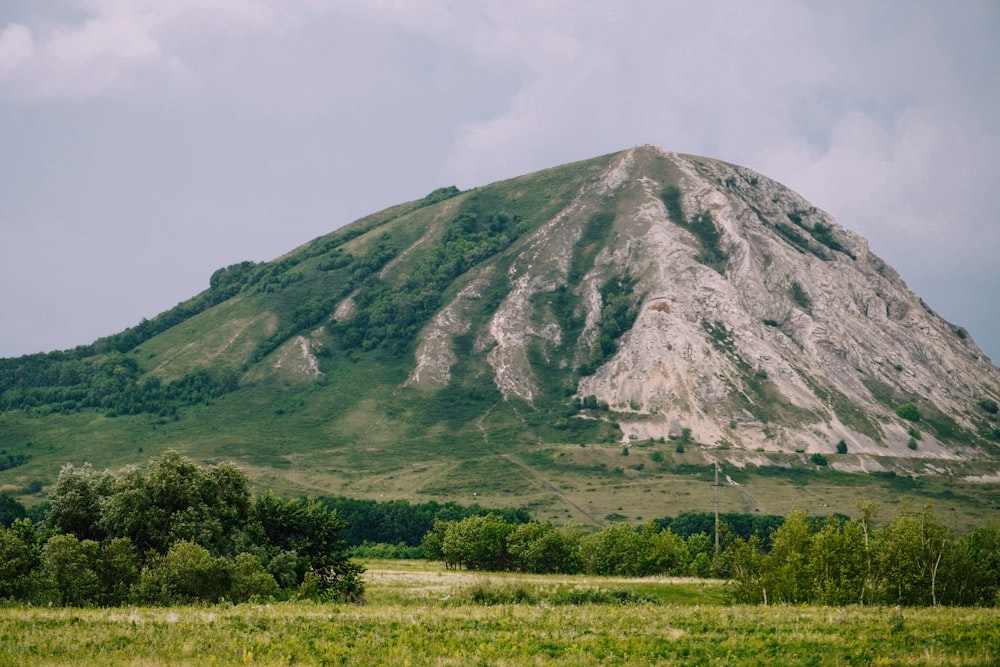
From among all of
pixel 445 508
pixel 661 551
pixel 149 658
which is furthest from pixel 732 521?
pixel 149 658

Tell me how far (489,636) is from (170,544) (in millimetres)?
24936

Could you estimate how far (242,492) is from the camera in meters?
50.1

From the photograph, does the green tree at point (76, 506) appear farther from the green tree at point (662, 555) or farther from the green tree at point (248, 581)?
the green tree at point (662, 555)

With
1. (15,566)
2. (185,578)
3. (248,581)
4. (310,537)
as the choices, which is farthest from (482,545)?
(15,566)

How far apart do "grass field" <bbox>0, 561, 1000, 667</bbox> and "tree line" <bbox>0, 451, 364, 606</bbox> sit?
23.5ft

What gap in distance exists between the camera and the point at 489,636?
89.7 feet

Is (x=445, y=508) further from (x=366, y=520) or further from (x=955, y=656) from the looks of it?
(x=955, y=656)

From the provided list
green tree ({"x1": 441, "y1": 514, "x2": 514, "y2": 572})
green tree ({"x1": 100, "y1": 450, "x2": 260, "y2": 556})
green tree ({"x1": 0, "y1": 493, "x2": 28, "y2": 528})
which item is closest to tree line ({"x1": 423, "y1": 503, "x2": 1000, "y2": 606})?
green tree ({"x1": 441, "y1": 514, "x2": 514, "y2": 572})

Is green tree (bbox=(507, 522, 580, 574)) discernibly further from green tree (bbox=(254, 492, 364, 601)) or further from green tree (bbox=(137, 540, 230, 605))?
green tree (bbox=(137, 540, 230, 605))

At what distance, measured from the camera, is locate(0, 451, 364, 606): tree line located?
38.9m

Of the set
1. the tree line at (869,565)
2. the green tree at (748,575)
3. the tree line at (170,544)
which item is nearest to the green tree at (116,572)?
the tree line at (170,544)

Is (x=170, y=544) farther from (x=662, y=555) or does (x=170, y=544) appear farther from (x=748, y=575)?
(x=662, y=555)

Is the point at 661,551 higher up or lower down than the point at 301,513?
lower down

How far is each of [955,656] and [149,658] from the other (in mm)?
24786
